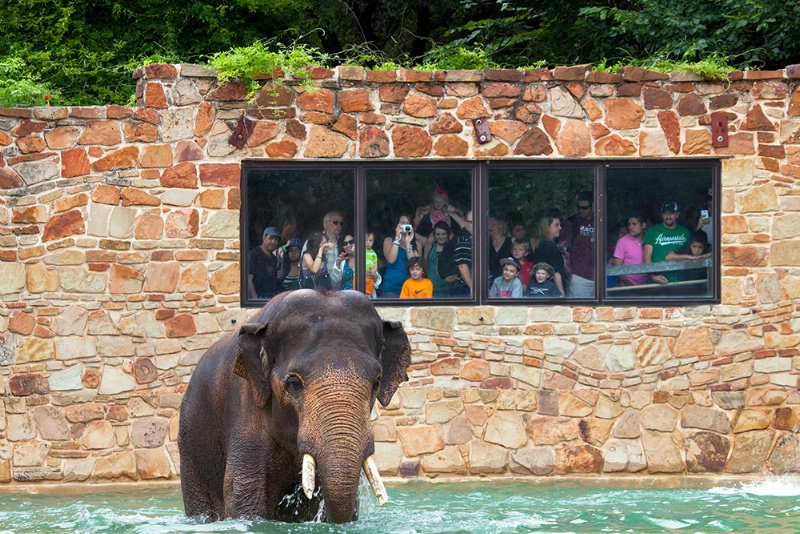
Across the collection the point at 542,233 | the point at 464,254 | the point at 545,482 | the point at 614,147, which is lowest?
the point at 545,482

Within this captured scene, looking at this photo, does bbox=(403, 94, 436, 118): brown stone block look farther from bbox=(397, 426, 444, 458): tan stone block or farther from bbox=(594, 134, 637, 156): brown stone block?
bbox=(397, 426, 444, 458): tan stone block

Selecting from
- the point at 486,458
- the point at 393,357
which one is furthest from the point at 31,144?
the point at 393,357

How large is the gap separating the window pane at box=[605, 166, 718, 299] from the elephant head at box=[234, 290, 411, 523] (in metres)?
5.19

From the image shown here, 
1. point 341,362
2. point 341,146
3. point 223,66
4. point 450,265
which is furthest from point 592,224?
point 341,362

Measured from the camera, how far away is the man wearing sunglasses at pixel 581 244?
1328 cm

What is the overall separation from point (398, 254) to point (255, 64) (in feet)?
7.07

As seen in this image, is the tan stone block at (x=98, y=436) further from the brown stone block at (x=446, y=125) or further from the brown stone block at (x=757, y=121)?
the brown stone block at (x=757, y=121)

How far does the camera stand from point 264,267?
1310 cm

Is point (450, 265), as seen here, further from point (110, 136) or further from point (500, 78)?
point (110, 136)

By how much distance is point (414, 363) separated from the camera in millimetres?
12961

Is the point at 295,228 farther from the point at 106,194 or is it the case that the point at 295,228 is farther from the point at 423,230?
the point at 106,194

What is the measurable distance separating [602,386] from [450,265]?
1769 mm

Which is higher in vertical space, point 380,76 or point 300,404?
point 380,76

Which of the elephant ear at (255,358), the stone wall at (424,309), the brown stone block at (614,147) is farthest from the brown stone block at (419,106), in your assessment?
the elephant ear at (255,358)
